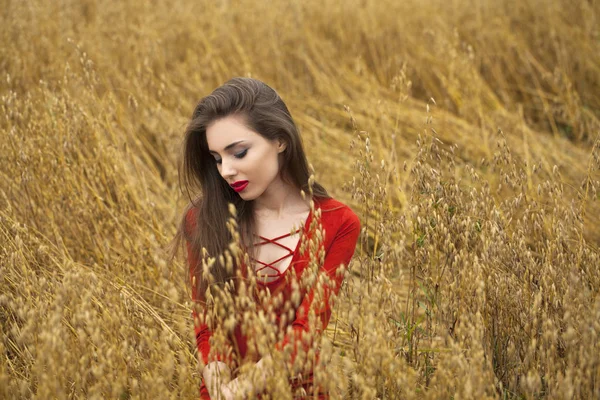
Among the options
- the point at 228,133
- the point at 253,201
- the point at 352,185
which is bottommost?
the point at 253,201

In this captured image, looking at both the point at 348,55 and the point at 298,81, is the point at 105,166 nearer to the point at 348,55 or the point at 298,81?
the point at 298,81

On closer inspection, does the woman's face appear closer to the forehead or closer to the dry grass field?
the forehead

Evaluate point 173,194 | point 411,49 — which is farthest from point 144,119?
point 411,49

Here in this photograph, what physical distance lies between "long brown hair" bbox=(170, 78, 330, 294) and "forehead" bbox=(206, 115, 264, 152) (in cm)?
2

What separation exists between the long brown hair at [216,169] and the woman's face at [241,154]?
0.03m

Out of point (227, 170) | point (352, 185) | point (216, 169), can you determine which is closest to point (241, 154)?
point (227, 170)

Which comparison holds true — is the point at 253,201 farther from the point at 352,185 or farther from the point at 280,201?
the point at 352,185

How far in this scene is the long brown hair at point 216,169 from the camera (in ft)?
5.51

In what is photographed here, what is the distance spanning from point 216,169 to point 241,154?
0.19 m

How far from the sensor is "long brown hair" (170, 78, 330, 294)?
1679 mm

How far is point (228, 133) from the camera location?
1652 millimetres

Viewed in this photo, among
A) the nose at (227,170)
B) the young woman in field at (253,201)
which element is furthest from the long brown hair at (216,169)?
the nose at (227,170)

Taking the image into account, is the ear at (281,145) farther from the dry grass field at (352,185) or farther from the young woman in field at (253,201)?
the dry grass field at (352,185)

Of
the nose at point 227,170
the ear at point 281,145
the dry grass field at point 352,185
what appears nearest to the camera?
the dry grass field at point 352,185
